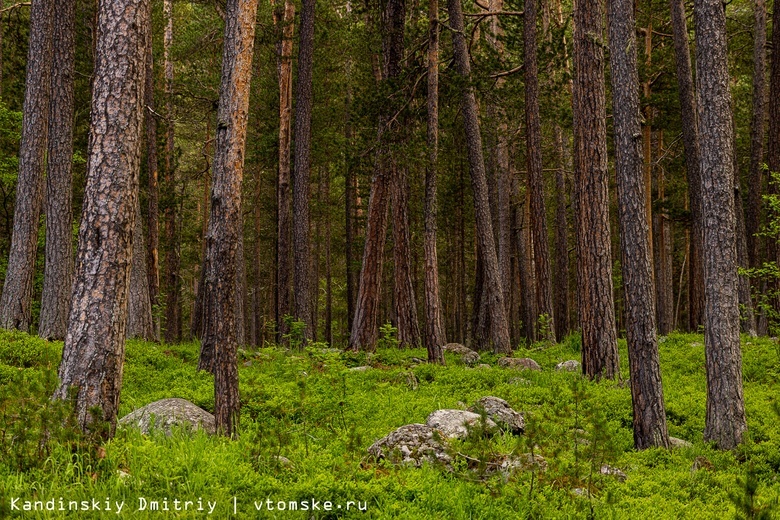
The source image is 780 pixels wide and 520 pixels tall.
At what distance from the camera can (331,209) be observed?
30.2m

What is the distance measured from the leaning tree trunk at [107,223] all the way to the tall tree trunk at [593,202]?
7.57 meters

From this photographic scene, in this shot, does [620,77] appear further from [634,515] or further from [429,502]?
[429,502]

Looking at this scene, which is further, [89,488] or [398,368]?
[398,368]

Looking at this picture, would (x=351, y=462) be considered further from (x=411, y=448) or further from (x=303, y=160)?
(x=303, y=160)

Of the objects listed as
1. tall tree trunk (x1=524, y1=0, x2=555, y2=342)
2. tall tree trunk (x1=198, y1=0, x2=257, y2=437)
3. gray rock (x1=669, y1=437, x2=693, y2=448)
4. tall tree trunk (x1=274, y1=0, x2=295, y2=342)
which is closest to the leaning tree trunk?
tall tree trunk (x1=198, y1=0, x2=257, y2=437)

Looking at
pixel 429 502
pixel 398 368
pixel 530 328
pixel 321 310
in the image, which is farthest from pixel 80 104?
pixel 321 310

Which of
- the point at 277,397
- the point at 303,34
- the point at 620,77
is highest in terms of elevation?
the point at 303,34

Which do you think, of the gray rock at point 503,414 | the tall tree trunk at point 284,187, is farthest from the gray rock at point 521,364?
the tall tree trunk at point 284,187

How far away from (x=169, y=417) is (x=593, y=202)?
25.5ft

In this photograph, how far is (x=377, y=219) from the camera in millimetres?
14375

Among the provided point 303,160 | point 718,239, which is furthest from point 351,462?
point 303,160

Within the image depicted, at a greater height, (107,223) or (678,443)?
(107,223)

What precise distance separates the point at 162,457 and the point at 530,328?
565 inches

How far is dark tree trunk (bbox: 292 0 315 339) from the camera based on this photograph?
49.3ft
